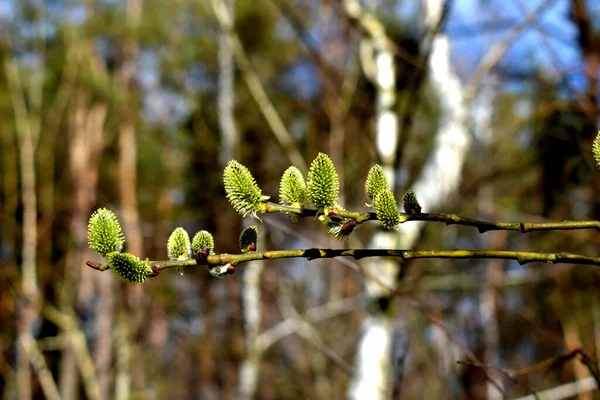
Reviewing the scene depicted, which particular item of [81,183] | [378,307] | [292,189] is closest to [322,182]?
[292,189]

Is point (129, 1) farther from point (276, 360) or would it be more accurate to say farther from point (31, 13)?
point (276, 360)

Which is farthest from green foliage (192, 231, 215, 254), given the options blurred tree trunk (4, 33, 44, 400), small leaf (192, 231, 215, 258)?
blurred tree trunk (4, 33, 44, 400)

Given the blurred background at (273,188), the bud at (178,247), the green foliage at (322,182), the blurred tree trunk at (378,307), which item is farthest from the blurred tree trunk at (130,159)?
the green foliage at (322,182)

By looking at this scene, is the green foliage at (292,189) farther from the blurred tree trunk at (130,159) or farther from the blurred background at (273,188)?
the blurred tree trunk at (130,159)

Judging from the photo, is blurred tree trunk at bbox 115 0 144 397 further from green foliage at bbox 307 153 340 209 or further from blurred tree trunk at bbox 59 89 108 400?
green foliage at bbox 307 153 340 209

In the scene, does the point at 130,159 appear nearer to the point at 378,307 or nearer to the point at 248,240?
the point at 378,307

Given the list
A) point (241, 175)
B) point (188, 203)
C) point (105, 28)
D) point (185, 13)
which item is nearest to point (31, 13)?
point (105, 28)

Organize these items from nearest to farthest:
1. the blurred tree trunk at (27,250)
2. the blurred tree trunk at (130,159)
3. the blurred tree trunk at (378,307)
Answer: the blurred tree trunk at (378,307)
the blurred tree trunk at (27,250)
the blurred tree trunk at (130,159)
